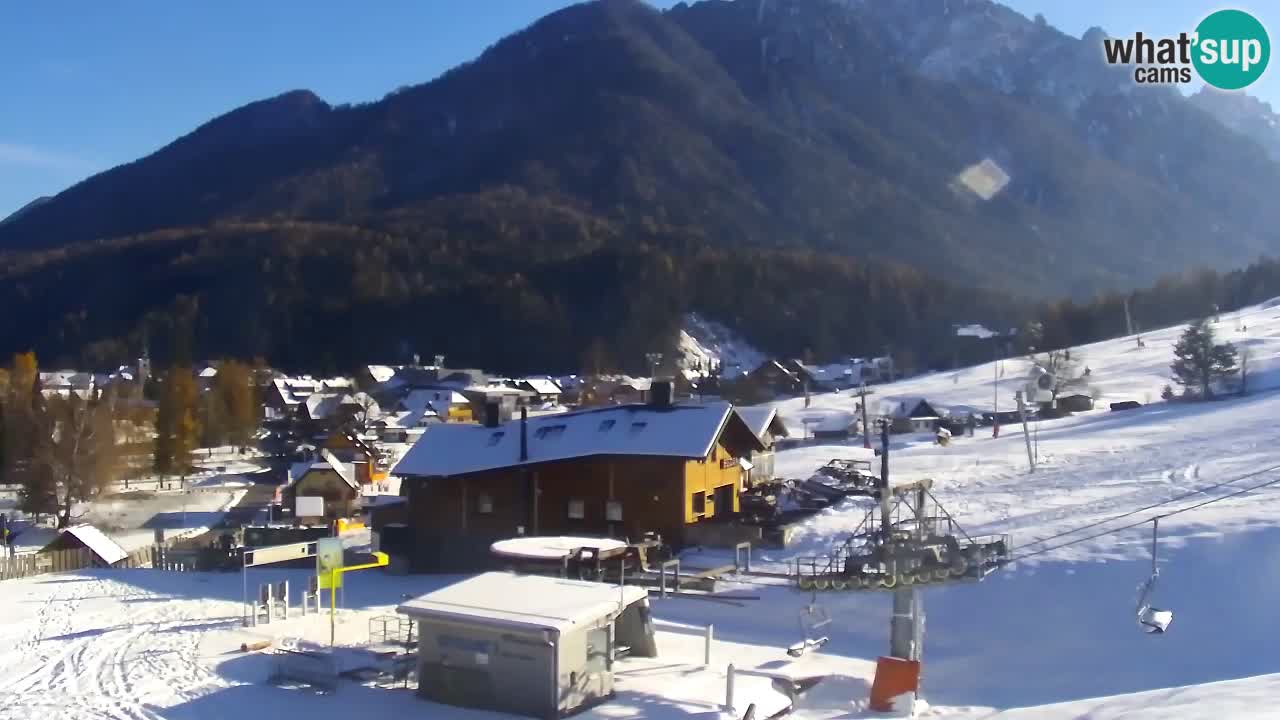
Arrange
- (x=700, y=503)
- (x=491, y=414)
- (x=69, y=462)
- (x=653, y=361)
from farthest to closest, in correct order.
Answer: (x=653, y=361), (x=69, y=462), (x=491, y=414), (x=700, y=503)

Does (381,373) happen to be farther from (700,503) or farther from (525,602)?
(525,602)

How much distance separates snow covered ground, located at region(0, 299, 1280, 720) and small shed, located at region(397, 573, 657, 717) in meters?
0.38

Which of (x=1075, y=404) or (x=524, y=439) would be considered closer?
(x=524, y=439)

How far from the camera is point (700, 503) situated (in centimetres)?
2675

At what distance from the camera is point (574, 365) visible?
120 metres

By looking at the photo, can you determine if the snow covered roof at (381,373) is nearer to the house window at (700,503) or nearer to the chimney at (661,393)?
the chimney at (661,393)

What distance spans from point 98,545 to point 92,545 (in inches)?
7.0

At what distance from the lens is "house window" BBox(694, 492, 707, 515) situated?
26.5 metres

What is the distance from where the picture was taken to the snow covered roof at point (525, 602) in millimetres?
14898

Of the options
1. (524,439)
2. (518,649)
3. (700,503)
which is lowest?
(518,649)

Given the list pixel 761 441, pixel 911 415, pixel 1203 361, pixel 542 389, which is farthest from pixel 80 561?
pixel 542 389

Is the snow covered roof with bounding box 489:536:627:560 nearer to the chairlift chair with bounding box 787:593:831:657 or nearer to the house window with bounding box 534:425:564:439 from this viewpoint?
the chairlift chair with bounding box 787:593:831:657

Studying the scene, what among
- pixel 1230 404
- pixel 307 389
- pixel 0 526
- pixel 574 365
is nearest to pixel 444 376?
pixel 307 389

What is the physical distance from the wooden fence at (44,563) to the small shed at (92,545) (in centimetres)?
22
